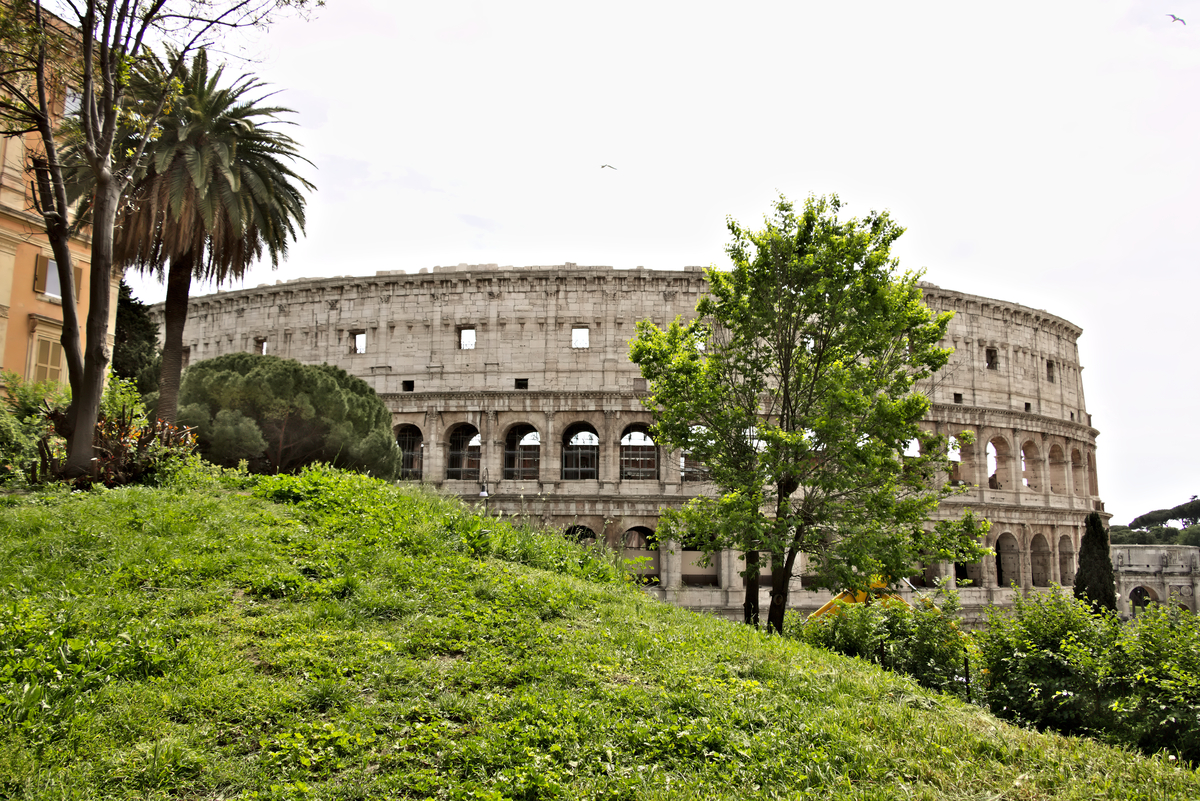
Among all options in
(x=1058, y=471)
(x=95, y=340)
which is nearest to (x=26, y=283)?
(x=95, y=340)

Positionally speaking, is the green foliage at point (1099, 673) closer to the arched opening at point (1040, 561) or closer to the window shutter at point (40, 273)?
the window shutter at point (40, 273)

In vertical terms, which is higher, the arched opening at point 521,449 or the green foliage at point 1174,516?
the arched opening at point 521,449

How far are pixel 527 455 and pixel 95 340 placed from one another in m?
24.9

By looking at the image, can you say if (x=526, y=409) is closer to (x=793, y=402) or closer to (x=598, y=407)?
(x=598, y=407)

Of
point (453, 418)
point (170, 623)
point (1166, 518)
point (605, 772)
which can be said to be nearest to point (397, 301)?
point (453, 418)

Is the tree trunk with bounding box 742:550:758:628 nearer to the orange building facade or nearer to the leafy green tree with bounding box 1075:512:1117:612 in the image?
the orange building facade

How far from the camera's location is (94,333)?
442 inches

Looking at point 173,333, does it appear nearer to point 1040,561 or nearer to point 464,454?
point 464,454

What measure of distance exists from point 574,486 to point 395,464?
8784 mm

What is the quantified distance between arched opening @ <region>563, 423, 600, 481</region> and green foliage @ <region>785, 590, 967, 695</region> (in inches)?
793

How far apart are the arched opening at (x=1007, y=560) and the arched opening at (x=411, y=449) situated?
28448 mm

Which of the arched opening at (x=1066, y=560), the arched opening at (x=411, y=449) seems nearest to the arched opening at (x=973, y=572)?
the arched opening at (x=1066, y=560)

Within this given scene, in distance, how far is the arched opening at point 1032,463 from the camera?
38.3 meters

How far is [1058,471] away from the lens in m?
40.1
